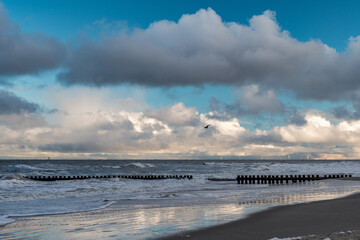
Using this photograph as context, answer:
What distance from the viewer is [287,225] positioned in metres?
11.5

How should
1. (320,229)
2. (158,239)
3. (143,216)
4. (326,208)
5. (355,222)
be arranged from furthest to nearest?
1. (326,208)
2. (143,216)
3. (355,222)
4. (320,229)
5. (158,239)

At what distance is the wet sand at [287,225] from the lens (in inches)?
393

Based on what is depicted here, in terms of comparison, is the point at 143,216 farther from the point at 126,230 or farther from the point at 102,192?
the point at 102,192

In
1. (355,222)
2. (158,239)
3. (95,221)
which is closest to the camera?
(158,239)

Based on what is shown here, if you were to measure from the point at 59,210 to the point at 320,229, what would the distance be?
12052mm

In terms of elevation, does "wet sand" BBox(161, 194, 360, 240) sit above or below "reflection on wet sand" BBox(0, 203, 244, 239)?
above

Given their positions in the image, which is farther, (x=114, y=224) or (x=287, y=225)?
(x=114, y=224)

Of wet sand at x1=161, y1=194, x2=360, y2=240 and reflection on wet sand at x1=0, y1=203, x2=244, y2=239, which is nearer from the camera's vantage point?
wet sand at x1=161, y1=194, x2=360, y2=240

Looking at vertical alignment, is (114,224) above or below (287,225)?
below

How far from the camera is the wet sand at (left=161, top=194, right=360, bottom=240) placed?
998cm

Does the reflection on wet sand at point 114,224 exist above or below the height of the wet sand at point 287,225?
below

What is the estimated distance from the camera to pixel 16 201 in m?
22.0

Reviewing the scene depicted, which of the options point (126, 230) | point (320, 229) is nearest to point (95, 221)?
point (126, 230)

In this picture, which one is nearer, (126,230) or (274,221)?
(126,230)
